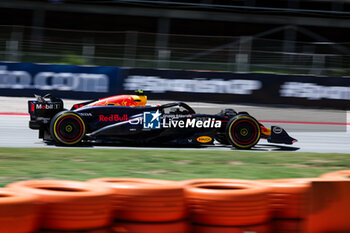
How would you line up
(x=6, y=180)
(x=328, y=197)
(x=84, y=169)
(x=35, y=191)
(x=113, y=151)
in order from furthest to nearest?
1. (x=113, y=151)
2. (x=84, y=169)
3. (x=6, y=180)
4. (x=328, y=197)
5. (x=35, y=191)

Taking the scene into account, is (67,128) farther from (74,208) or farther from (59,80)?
(59,80)

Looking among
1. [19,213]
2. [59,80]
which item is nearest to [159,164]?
[19,213]

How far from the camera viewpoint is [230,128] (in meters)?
9.96

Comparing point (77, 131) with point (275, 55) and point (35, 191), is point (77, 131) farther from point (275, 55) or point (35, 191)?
point (275, 55)

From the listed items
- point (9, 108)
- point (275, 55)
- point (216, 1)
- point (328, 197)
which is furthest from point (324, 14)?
point (328, 197)

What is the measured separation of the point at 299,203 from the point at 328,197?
318 mm

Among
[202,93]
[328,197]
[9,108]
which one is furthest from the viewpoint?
[202,93]

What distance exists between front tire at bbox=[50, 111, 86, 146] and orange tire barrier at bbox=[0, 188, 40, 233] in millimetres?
5736

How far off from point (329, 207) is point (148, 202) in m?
1.58

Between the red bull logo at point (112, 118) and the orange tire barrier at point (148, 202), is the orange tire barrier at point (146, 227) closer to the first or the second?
the orange tire barrier at point (148, 202)

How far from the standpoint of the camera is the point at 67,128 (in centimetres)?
973

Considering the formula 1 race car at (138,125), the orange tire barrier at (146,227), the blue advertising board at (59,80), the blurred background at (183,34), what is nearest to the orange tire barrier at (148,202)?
the orange tire barrier at (146,227)

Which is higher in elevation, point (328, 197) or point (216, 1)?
point (216, 1)

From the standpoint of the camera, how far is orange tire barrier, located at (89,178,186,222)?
4.27 m
